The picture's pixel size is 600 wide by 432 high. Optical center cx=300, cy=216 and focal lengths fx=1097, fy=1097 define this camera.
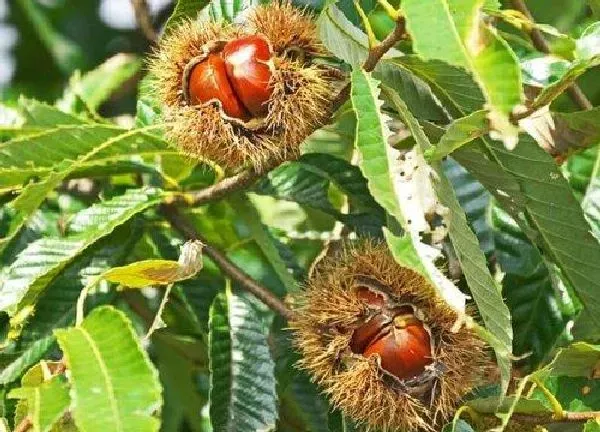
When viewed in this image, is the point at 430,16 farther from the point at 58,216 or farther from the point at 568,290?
the point at 58,216

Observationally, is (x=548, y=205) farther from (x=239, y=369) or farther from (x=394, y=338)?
(x=239, y=369)

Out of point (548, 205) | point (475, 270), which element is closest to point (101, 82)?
point (548, 205)

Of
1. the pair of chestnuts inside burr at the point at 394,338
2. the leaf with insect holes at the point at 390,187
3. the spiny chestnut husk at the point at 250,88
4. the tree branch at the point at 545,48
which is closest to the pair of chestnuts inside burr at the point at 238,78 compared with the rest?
the spiny chestnut husk at the point at 250,88

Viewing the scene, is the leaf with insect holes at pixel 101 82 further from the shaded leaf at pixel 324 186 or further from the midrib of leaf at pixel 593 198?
the midrib of leaf at pixel 593 198

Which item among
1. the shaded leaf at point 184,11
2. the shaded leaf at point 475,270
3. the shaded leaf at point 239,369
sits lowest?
the shaded leaf at point 239,369

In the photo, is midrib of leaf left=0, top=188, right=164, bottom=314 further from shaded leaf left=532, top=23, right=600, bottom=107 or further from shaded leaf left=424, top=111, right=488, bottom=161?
shaded leaf left=532, top=23, right=600, bottom=107

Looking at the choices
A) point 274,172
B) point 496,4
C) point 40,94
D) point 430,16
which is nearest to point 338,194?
point 274,172
